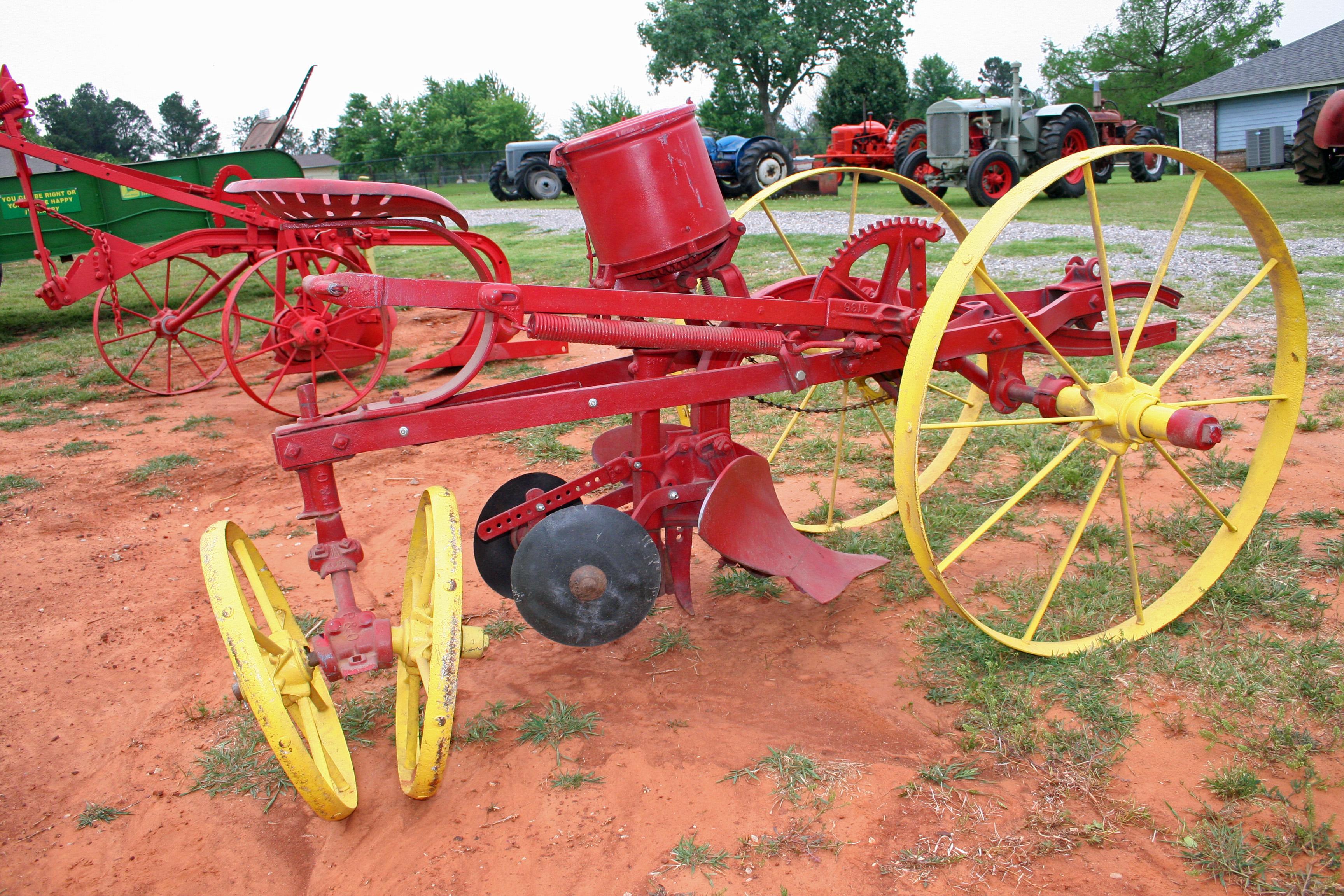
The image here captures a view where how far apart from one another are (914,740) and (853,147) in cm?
1998

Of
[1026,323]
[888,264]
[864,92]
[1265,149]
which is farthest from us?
[864,92]

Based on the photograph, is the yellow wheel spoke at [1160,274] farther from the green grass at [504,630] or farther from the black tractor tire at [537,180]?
the black tractor tire at [537,180]

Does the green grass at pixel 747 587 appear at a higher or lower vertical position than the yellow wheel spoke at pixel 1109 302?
lower

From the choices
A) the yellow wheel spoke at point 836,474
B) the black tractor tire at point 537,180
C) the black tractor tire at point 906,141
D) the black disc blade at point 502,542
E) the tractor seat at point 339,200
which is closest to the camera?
the tractor seat at point 339,200

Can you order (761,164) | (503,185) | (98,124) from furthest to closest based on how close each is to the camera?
(98,124), (503,185), (761,164)

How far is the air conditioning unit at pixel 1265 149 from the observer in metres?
24.7

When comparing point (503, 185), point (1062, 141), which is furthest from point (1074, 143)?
point (503, 185)

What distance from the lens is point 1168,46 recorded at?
48.2m

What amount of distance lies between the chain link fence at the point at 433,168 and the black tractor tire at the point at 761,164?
21.8 m

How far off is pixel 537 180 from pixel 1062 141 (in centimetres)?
1235

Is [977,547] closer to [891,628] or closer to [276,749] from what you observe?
[891,628]

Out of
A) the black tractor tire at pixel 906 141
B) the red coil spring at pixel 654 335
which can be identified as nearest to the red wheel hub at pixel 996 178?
the black tractor tire at pixel 906 141

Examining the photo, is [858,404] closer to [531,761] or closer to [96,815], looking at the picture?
[531,761]

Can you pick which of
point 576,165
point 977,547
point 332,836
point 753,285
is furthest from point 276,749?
point 753,285
